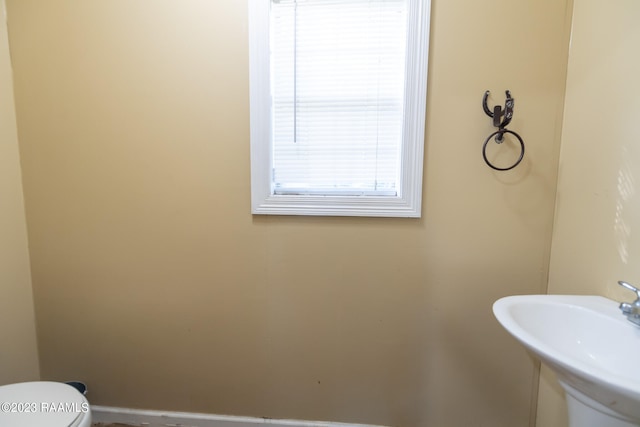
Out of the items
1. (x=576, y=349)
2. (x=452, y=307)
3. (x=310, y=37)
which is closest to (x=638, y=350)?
(x=576, y=349)

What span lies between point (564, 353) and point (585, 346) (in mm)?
313

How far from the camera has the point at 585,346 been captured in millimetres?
879

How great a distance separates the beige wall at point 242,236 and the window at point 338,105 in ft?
0.22

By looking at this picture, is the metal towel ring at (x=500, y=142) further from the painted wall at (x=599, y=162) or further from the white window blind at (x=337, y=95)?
the white window blind at (x=337, y=95)

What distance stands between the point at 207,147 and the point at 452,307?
1304mm

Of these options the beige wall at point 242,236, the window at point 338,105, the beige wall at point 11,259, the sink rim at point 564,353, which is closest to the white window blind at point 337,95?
the window at point 338,105

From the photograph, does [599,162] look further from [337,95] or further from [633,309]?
[337,95]

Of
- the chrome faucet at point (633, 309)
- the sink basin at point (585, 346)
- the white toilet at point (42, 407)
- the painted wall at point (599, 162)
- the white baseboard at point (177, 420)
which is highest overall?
the painted wall at point (599, 162)

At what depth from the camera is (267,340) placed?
4.40 feet

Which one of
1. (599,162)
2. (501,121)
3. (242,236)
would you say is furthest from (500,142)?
(242,236)

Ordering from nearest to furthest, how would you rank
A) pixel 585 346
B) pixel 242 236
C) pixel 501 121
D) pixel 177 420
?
1. pixel 585 346
2. pixel 501 121
3. pixel 242 236
4. pixel 177 420

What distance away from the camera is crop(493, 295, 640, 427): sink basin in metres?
0.63

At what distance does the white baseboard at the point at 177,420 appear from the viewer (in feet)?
4.47

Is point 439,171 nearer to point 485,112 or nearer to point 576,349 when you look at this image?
point 485,112
